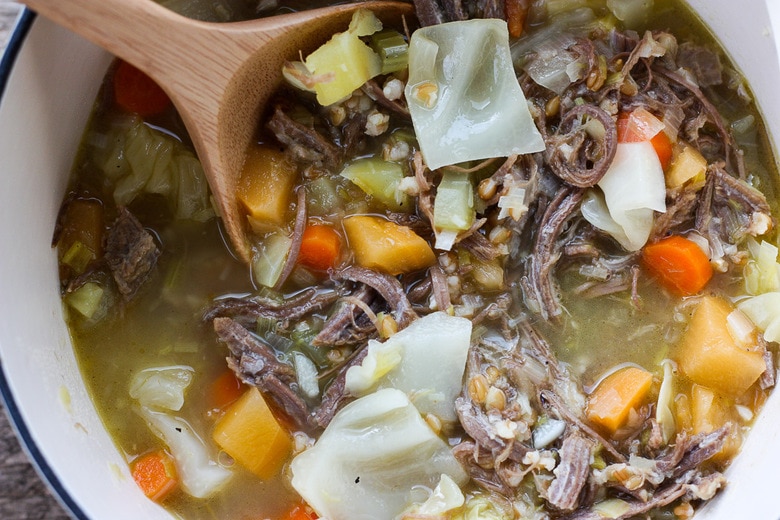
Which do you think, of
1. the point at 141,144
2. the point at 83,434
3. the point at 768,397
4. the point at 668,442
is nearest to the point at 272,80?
the point at 141,144

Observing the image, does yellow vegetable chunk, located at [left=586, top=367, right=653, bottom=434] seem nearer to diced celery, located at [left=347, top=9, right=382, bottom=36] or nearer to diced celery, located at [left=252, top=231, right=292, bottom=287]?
diced celery, located at [left=252, top=231, right=292, bottom=287]

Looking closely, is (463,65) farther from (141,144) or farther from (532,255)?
(141,144)

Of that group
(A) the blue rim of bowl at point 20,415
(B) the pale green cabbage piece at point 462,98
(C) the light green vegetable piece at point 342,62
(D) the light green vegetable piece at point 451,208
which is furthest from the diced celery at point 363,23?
(A) the blue rim of bowl at point 20,415

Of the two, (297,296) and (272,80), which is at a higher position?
(272,80)

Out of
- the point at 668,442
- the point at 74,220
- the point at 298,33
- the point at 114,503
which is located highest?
the point at 298,33

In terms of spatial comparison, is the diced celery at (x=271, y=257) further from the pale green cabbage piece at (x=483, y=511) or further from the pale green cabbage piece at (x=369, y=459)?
the pale green cabbage piece at (x=483, y=511)

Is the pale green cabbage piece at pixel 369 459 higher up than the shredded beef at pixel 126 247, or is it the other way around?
the shredded beef at pixel 126 247
